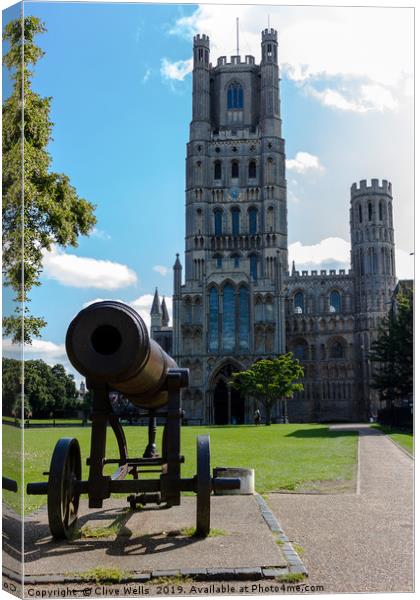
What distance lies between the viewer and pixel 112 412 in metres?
8.16

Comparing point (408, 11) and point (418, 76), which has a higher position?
point (408, 11)

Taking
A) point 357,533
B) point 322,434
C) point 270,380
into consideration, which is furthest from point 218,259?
point 357,533

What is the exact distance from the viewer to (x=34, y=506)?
10.9 meters

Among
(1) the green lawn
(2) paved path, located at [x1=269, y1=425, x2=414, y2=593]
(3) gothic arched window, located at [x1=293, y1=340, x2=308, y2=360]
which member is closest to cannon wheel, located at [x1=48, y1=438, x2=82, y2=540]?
(1) the green lawn

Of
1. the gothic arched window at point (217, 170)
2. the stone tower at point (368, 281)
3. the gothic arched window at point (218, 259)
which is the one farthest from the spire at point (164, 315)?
the stone tower at point (368, 281)

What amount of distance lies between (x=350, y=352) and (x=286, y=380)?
19.6 m

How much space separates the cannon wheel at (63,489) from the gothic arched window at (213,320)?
180 ft

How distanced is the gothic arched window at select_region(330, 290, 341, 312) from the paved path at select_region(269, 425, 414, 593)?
59.8 metres

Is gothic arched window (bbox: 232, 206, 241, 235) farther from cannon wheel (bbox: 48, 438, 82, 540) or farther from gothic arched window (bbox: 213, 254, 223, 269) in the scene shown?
cannon wheel (bbox: 48, 438, 82, 540)

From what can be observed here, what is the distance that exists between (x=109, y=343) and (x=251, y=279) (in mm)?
56359

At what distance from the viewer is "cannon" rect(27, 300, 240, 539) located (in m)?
7.34

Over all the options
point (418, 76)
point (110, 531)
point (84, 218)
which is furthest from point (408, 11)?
point (84, 218)

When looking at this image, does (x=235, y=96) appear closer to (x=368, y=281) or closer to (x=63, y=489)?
(x=368, y=281)

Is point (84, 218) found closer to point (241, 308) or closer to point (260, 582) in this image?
point (260, 582)
